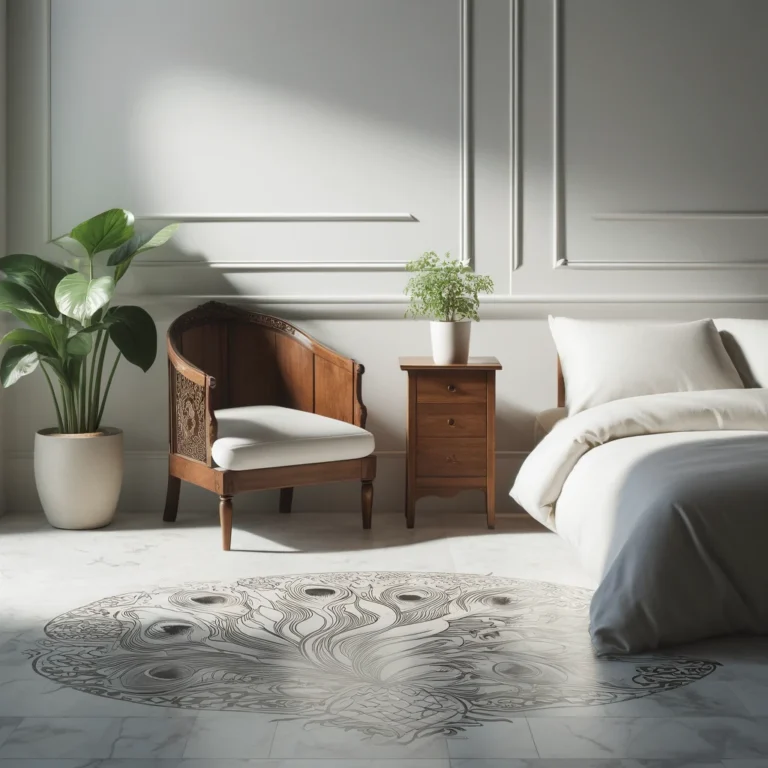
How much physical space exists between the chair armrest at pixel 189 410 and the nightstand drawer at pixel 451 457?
0.87m

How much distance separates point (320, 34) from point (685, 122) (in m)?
1.63

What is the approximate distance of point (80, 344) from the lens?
369 centimetres

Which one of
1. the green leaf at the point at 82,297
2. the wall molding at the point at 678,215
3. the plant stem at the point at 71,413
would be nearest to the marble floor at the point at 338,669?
the plant stem at the point at 71,413

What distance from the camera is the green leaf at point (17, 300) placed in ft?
12.0

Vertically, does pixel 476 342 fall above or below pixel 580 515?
above

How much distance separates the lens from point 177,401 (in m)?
3.81

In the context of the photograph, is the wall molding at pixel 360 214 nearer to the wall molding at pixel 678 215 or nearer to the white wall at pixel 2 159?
the white wall at pixel 2 159

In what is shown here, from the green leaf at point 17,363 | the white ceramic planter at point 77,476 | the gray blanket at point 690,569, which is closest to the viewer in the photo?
the gray blanket at point 690,569

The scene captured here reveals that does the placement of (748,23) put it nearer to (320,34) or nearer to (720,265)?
(720,265)

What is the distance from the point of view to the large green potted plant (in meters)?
3.71

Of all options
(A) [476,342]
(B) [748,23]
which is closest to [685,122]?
(B) [748,23]

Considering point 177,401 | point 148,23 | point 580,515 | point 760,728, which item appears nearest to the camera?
point 760,728

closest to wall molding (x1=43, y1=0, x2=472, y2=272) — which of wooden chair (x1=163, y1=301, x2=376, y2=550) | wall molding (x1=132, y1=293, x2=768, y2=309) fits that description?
wall molding (x1=132, y1=293, x2=768, y2=309)

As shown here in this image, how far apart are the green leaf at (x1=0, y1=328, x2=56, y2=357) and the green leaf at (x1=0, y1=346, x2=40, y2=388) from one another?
2 centimetres
